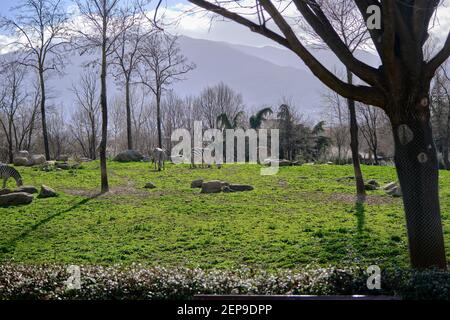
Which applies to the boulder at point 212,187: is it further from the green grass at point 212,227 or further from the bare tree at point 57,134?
the bare tree at point 57,134

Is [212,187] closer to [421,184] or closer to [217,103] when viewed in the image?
[421,184]

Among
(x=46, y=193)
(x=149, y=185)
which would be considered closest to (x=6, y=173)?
(x=46, y=193)

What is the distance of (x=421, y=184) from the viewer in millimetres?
6770

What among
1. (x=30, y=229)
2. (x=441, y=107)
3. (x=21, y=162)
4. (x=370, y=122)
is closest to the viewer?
(x=30, y=229)

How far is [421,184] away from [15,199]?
11.9m

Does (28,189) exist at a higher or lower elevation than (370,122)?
lower

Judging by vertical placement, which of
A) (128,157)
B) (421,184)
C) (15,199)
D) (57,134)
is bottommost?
(15,199)

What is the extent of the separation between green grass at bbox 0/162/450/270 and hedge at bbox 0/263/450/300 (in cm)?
123

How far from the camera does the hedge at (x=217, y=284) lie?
5.27 m

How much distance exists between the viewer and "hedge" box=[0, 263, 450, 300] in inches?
208

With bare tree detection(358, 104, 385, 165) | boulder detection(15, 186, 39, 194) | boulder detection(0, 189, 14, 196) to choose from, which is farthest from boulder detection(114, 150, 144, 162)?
bare tree detection(358, 104, 385, 165)

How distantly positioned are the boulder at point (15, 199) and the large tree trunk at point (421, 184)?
11.6 metres

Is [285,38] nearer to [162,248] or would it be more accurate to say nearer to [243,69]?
[162,248]
